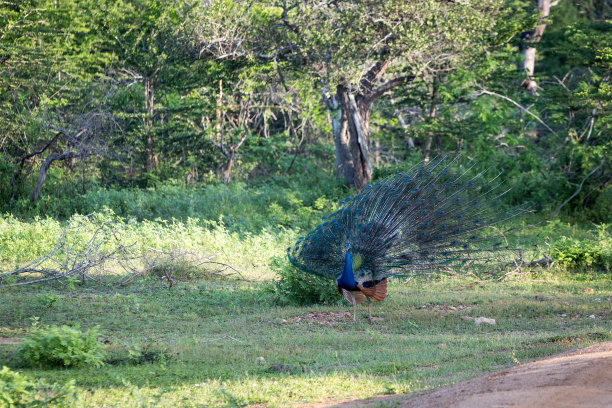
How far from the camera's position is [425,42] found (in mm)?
15922

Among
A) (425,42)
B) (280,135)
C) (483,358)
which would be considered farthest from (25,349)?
(280,135)

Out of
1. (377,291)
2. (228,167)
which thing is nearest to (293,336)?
(377,291)

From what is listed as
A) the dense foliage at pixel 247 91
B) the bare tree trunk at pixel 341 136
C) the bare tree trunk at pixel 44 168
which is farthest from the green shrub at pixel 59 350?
the bare tree trunk at pixel 341 136

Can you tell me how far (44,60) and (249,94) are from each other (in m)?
6.25

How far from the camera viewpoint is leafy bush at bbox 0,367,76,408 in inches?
192

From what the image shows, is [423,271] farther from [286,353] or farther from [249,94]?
[249,94]

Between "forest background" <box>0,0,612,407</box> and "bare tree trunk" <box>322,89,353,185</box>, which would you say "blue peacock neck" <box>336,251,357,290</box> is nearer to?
"forest background" <box>0,0,612,407</box>

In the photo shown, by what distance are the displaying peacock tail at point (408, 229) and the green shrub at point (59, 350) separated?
12.3 ft

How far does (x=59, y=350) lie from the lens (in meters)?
6.24

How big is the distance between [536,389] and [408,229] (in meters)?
4.83

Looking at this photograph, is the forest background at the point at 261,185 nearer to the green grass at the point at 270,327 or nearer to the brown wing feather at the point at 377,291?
the green grass at the point at 270,327

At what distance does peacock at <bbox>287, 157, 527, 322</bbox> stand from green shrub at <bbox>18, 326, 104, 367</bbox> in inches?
141

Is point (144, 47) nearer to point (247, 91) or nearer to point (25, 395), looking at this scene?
point (247, 91)

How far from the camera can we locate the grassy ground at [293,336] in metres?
5.70
